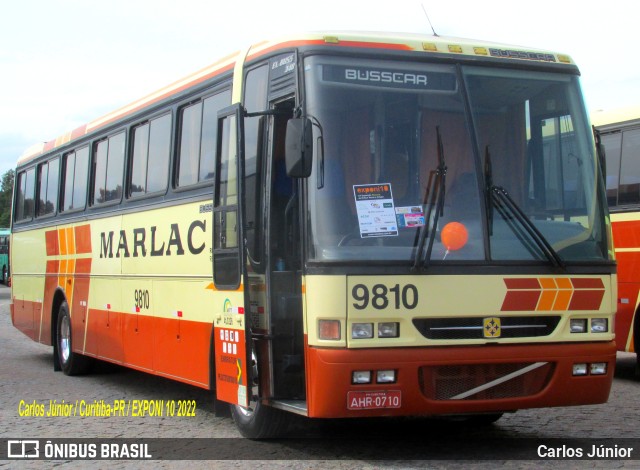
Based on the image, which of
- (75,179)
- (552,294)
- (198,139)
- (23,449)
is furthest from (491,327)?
(75,179)

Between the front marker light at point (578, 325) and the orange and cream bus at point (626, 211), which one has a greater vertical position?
the orange and cream bus at point (626, 211)

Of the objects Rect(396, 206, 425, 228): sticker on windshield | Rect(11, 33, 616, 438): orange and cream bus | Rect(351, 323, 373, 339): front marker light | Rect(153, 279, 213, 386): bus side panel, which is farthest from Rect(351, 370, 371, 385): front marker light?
Rect(153, 279, 213, 386): bus side panel

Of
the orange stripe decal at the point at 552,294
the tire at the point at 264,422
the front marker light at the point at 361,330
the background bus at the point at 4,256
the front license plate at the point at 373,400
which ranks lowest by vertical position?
the tire at the point at 264,422

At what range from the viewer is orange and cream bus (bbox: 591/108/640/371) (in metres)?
12.7

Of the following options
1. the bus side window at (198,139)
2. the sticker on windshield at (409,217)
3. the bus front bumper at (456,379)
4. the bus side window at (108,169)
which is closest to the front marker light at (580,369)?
the bus front bumper at (456,379)

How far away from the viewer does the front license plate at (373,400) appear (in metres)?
7.29

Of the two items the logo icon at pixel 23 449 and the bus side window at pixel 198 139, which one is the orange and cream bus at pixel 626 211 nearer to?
the bus side window at pixel 198 139

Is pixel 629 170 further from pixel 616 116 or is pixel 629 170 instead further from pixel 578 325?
pixel 578 325

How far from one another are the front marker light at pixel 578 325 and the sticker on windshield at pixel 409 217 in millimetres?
1489

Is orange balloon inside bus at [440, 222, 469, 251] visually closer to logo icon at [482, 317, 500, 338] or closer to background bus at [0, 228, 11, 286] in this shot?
logo icon at [482, 317, 500, 338]

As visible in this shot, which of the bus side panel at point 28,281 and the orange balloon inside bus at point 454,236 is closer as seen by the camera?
the orange balloon inside bus at point 454,236

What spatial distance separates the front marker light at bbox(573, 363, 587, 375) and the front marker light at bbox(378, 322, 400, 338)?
152cm

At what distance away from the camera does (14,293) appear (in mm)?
17625

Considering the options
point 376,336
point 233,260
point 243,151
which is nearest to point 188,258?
point 233,260
